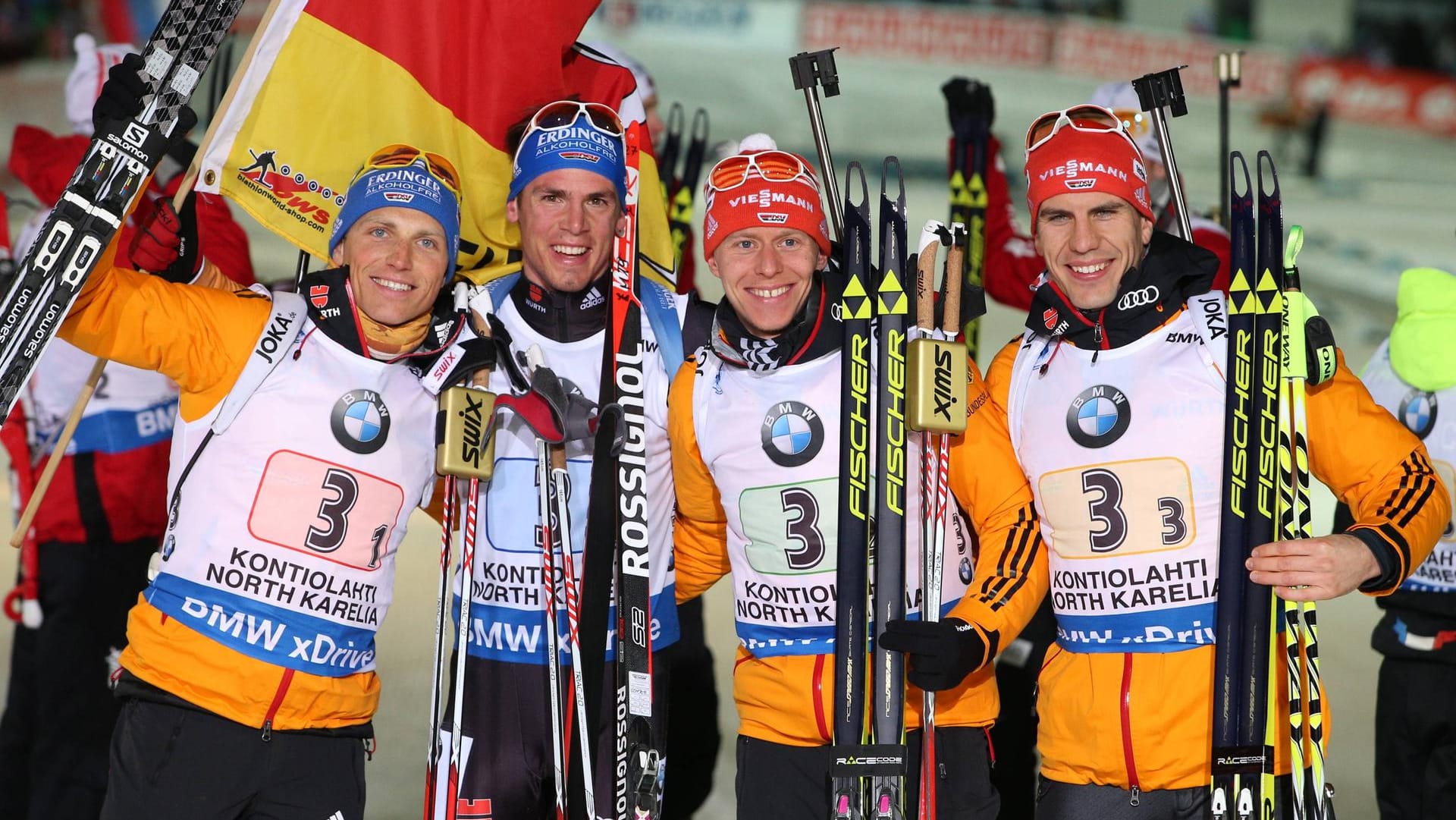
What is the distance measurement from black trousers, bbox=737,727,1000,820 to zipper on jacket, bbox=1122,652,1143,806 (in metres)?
0.35

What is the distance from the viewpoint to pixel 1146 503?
2764 mm

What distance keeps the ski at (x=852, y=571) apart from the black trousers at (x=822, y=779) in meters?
0.10

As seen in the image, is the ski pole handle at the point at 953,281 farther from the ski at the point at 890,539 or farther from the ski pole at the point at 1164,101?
the ski pole at the point at 1164,101

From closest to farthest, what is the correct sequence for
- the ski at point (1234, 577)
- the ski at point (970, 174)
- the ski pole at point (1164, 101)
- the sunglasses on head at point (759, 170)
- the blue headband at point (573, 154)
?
the ski at point (1234, 577) < the sunglasses on head at point (759, 170) < the blue headband at point (573, 154) < the ski pole at point (1164, 101) < the ski at point (970, 174)

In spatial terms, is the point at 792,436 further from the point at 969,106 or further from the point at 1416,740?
the point at 1416,740

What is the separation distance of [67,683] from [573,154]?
7.23ft

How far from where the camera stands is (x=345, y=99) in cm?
362

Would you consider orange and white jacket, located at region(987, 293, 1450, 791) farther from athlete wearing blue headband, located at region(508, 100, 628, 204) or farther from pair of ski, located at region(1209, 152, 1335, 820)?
athlete wearing blue headband, located at region(508, 100, 628, 204)

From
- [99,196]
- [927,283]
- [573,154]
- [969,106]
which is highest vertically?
[969,106]

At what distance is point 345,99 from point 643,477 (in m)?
1.28

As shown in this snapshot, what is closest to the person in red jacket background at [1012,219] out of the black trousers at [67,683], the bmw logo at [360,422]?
the bmw logo at [360,422]

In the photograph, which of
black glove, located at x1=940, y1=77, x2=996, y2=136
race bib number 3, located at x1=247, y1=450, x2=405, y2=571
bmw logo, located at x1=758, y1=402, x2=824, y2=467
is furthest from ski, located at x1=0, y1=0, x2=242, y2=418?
black glove, located at x1=940, y1=77, x2=996, y2=136

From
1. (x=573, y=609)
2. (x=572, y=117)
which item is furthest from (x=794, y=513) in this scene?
(x=572, y=117)

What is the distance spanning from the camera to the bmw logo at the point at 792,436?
2961 millimetres
